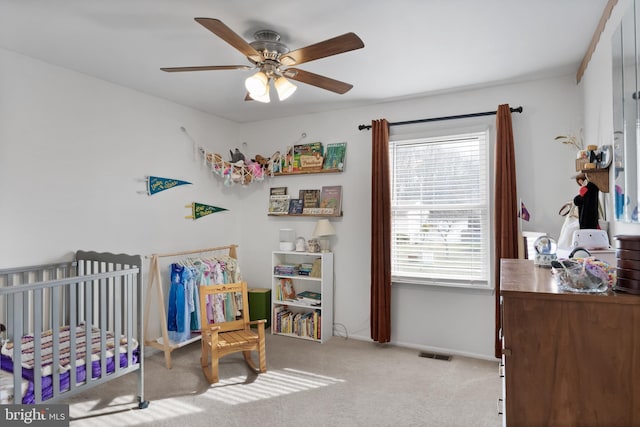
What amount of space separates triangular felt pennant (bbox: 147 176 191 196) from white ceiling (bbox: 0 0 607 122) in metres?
0.85

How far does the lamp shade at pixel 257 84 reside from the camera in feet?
6.96

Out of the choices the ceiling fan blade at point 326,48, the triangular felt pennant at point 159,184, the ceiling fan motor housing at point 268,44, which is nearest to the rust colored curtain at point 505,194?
the ceiling fan blade at point 326,48

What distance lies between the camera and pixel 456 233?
11.2 feet

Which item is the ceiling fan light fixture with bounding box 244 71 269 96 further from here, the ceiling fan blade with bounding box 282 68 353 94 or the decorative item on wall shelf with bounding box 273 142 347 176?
the decorative item on wall shelf with bounding box 273 142 347 176

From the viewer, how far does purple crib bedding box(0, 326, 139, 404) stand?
199cm

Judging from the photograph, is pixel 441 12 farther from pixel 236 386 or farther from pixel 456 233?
pixel 236 386

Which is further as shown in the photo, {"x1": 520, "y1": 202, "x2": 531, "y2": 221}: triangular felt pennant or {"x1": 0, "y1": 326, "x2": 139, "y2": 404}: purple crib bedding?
{"x1": 520, "y1": 202, "x2": 531, "y2": 221}: triangular felt pennant

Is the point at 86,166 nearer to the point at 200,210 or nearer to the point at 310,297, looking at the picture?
the point at 200,210

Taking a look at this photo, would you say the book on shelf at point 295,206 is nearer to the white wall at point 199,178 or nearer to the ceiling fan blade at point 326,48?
the white wall at point 199,178

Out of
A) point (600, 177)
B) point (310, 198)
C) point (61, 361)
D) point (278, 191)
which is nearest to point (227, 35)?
point (61, 361)

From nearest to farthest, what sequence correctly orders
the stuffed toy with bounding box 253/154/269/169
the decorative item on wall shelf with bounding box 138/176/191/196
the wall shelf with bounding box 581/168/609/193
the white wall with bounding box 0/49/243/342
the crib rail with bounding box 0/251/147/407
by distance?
1. the crib rail with bounding box 0/251/147/407
2. the wall shelf with bounding box 581/168/609/193
3. the white wall with bounding box 0/49/243/342
4. the decorative item on wall shelf with bounding box 138/176/191/196
5. the stuffed toy with bounding box 253/154/269/169

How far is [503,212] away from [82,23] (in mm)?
3326

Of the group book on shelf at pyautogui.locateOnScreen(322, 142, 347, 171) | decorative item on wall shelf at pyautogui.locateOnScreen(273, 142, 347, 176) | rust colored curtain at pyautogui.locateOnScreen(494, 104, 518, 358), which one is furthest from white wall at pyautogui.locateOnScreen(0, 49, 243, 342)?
rust colored curtain at pyautogui.locateOnScreen(494, 104, 518, 358)

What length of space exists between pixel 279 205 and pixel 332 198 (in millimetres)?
706
